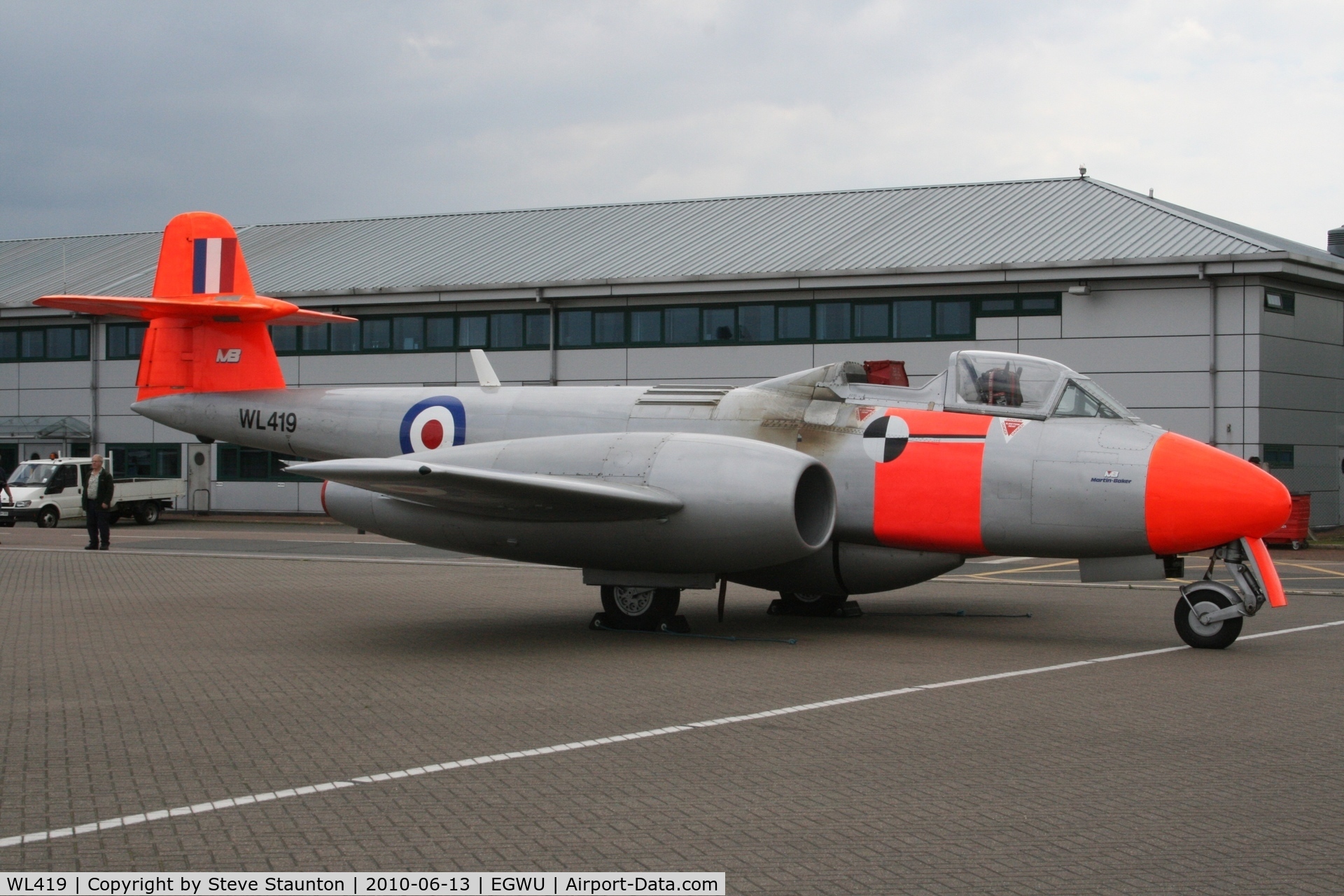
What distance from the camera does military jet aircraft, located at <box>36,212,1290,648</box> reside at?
1098cm

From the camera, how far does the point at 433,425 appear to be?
1385cm

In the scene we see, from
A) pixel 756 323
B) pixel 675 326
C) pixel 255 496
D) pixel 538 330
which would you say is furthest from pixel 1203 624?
pixel 255 496

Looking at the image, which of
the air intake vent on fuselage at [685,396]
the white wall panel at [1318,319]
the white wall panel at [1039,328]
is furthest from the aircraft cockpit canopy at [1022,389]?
the white wall panel at [1318,319]

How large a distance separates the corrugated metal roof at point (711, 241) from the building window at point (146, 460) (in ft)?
15.2

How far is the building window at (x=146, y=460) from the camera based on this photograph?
37.3 m

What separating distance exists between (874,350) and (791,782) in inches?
937

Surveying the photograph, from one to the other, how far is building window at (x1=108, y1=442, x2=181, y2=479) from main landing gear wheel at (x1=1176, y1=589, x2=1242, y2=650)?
3214 cm

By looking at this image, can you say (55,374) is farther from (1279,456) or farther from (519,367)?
(1279,456)

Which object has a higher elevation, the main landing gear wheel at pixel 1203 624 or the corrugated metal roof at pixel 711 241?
the corrugated metal roof at pixel 711 241

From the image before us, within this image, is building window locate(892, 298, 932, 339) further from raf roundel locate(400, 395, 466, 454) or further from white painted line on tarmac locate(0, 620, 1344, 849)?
white painted line on tarmac locate(0, 620, 1344, 849)

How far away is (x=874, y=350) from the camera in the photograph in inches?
1163

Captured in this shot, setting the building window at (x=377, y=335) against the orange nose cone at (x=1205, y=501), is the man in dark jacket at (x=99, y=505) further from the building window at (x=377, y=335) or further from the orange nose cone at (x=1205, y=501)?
the orange nose cone at (x=1205, y=501)

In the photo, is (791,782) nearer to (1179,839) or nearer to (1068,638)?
(1179,839)

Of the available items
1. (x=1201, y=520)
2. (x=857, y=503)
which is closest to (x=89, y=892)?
(x=857, y=503)
